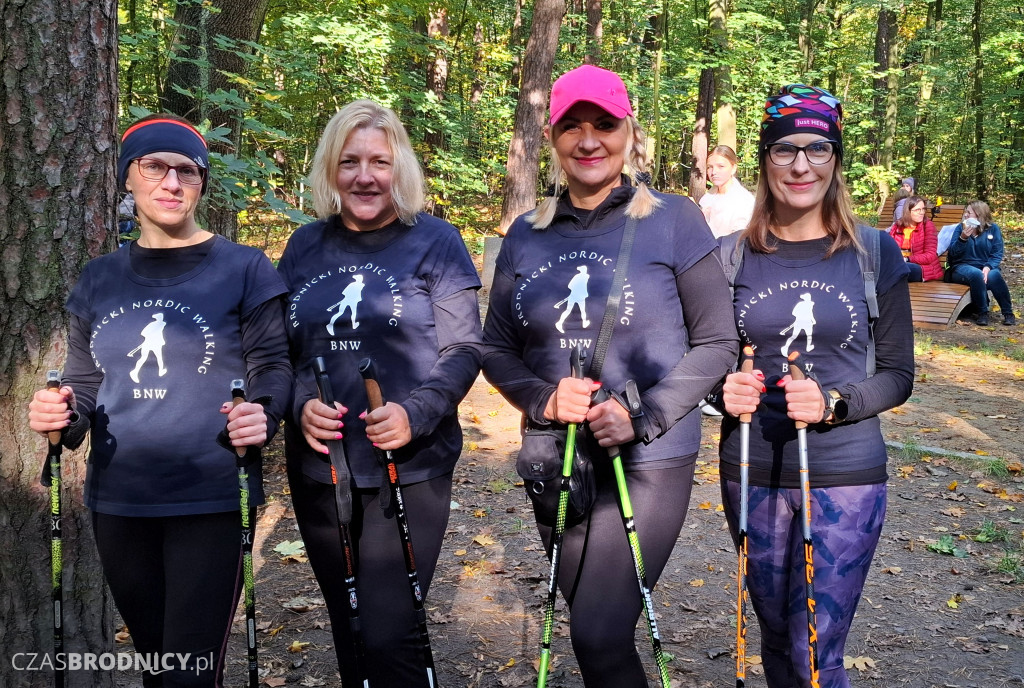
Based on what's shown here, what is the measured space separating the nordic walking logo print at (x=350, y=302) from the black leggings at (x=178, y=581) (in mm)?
707

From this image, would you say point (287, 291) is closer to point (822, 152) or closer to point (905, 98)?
point (822, 152)

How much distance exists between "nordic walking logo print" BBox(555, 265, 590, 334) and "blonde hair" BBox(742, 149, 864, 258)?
698mm

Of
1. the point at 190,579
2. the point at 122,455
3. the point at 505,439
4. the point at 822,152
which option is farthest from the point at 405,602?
the point at 505,439

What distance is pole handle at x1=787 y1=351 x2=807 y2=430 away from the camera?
267 centimetres

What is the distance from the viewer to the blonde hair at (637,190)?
2688mm

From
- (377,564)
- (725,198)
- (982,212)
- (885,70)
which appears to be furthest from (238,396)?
(885,70)

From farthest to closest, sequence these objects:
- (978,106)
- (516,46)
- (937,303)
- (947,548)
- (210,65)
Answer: (978,106) < (516,46) < (937,303) < (210,65) < (947,548)

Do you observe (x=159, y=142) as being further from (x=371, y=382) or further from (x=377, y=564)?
(x=377, y=564)

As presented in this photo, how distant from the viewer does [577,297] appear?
2656 mm

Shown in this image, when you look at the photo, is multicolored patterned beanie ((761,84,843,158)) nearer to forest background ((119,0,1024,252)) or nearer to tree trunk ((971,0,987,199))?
forest background ((119,0,1024,252))

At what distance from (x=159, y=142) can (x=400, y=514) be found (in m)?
1.47

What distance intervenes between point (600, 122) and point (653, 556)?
4.59 ft

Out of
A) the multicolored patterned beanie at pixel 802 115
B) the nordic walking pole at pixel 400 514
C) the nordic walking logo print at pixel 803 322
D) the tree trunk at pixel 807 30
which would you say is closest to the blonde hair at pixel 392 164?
the nordic walking pole at pixel 400 514

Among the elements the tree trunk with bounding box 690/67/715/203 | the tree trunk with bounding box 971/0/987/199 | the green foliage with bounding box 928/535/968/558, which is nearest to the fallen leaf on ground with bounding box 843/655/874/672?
the green foliage with bounding box 928/535/968/558
